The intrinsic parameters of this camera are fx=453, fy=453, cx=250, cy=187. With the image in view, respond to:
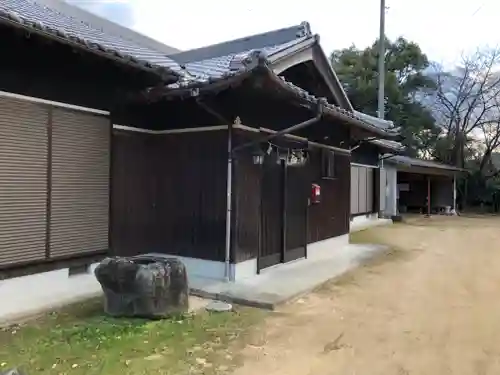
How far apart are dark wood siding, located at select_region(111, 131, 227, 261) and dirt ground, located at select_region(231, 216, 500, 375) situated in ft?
5.53

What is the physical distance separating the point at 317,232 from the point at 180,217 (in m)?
3.00

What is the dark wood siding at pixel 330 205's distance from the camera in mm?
8125

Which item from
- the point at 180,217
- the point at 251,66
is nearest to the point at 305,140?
the point at 180,217

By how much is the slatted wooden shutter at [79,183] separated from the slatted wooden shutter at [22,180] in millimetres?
136

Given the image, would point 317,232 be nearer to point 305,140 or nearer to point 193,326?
point 305,140

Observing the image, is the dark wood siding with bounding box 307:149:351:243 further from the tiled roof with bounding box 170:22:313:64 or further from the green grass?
the green grass

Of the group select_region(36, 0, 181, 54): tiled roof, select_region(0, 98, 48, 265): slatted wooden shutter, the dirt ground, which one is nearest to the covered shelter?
select_region(36, 0, 181, 54): tiled roof

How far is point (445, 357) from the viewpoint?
368cm

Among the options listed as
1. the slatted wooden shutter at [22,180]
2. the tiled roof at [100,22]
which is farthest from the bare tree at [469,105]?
the slatted wooden shutter at [22,180]

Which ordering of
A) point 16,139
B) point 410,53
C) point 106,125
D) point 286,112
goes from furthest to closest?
1. point 410,53
2. point 286,112
3. point 106,125
4. point 16,139

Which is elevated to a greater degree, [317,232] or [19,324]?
[317,232]

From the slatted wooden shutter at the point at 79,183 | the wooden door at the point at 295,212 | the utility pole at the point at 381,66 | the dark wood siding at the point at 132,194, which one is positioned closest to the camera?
the slatted wooden shutter at the point at 79,183

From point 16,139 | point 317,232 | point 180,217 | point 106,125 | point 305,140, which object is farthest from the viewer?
point 317,232

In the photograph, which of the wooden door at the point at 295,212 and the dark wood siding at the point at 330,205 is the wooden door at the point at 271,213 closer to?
the wooden door at the point at 295,212
